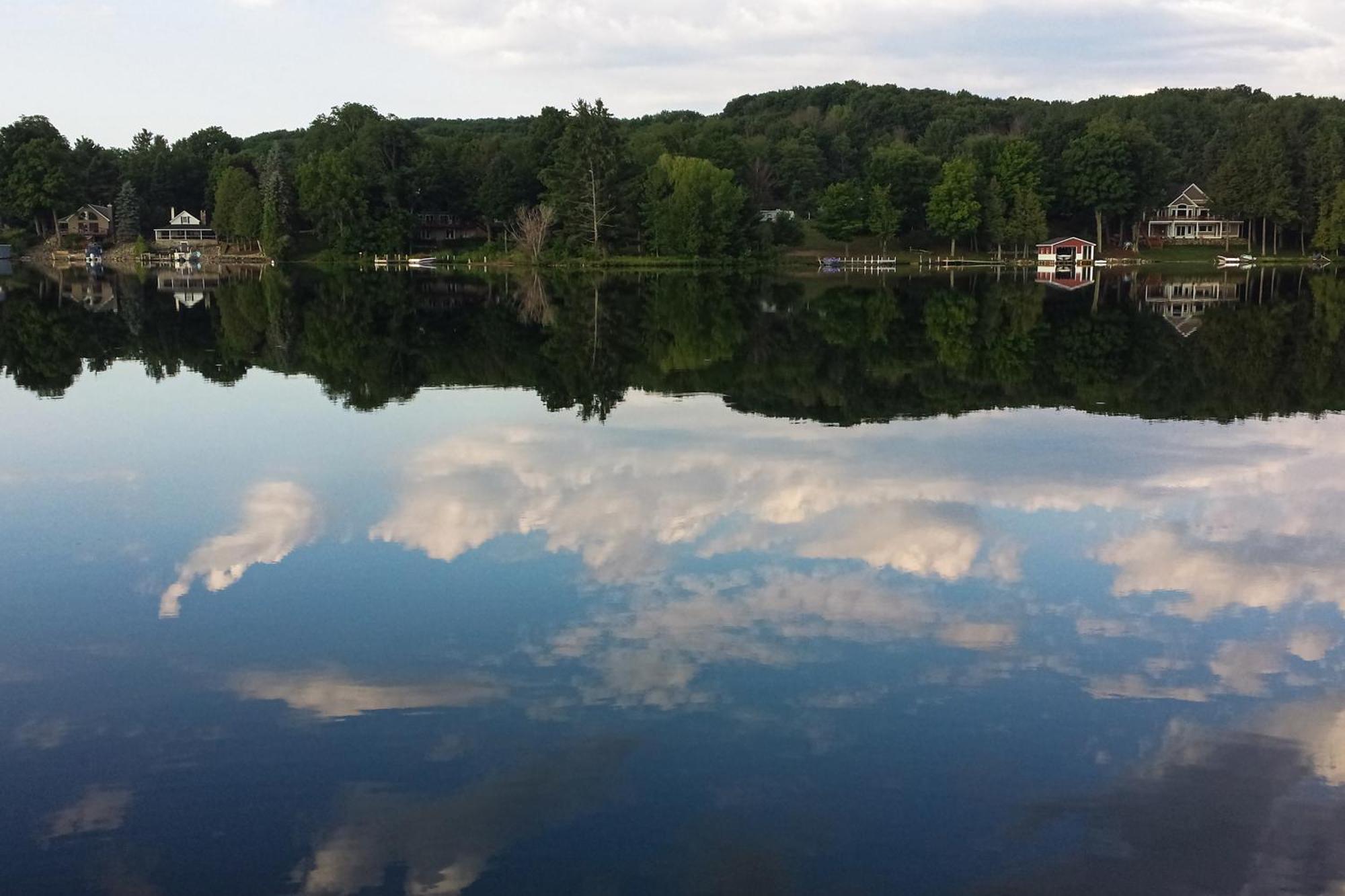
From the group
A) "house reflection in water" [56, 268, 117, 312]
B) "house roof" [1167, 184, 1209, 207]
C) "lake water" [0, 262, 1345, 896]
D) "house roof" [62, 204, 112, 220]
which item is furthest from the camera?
"house roof" [62, 204, 112, 220]

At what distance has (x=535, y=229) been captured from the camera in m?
94.7

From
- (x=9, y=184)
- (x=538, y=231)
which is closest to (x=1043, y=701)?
(x=538, y=231)

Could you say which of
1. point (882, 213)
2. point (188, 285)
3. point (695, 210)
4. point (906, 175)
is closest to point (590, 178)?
point (695, 210)

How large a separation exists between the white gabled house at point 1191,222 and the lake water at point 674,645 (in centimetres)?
9992

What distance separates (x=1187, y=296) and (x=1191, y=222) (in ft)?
216

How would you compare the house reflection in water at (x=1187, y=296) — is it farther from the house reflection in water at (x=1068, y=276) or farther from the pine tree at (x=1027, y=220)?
the pine tree at (x=1027, y=220)

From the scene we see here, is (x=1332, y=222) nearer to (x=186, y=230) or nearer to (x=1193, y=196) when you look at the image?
(x=1193, y=196)

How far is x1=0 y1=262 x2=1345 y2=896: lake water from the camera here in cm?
685

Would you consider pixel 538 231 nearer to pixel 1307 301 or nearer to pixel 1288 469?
pixel 1307 301

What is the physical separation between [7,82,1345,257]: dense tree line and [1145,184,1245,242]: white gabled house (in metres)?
2.60

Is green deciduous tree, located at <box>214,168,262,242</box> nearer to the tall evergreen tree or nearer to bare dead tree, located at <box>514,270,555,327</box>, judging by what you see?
the tall evergreen tree

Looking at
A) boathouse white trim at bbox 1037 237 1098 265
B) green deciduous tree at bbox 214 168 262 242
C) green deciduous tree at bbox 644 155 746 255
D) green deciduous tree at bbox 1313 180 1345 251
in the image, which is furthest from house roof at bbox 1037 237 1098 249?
green deciduous tree at bbox 214 168 262 242

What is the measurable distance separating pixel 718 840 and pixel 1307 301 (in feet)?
173

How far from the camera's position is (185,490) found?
15.6 meters
